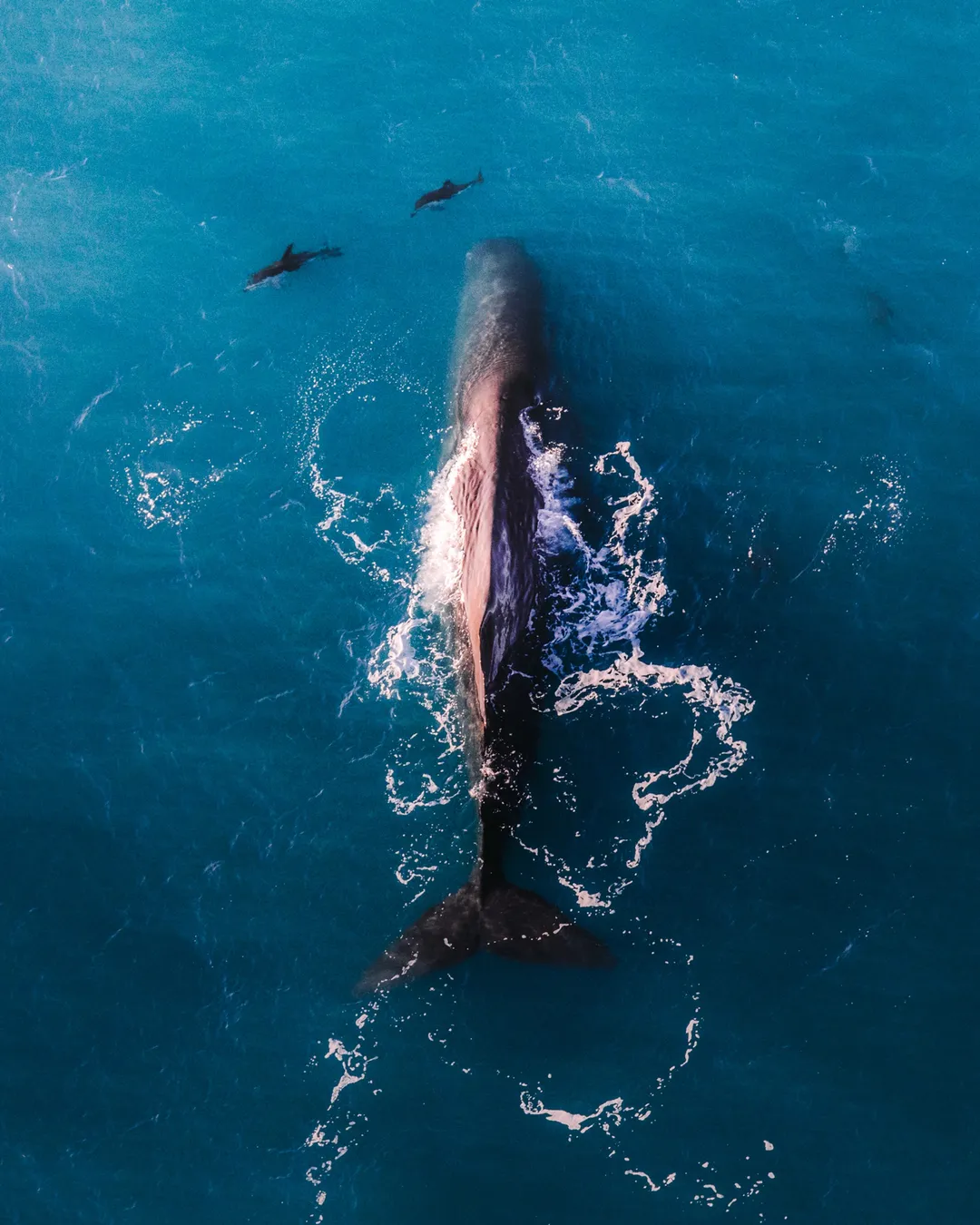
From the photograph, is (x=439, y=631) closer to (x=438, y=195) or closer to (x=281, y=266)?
(x=281, y=266)

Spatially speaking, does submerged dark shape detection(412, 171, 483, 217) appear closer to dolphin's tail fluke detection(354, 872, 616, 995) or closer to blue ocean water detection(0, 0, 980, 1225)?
blue ocean water detection(0, 0, 980, 1225)

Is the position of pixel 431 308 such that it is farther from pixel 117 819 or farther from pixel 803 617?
pixel 117 819

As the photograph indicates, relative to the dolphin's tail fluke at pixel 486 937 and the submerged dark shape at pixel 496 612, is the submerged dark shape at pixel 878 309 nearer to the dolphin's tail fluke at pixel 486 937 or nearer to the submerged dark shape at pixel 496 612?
the submerged dark shape at pixel 496 612

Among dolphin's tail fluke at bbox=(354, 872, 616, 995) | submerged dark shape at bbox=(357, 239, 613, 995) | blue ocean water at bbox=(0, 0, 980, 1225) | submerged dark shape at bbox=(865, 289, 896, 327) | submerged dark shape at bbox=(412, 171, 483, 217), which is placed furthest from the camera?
submerged dark shape at bbox=(412, 171, 483, 217)

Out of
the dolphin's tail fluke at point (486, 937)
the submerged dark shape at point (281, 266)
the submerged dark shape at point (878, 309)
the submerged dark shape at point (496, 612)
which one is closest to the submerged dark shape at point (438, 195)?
the submerged dark shape at point (496, 612)

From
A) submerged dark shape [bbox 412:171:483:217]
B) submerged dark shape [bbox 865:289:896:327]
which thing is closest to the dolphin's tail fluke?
submerged dark shape [bbox 865:289:896:327]

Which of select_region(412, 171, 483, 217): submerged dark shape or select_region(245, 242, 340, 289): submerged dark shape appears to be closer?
select_region(245, 242, 340, 289): submerged dark shape

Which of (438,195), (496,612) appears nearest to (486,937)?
(496,612)
